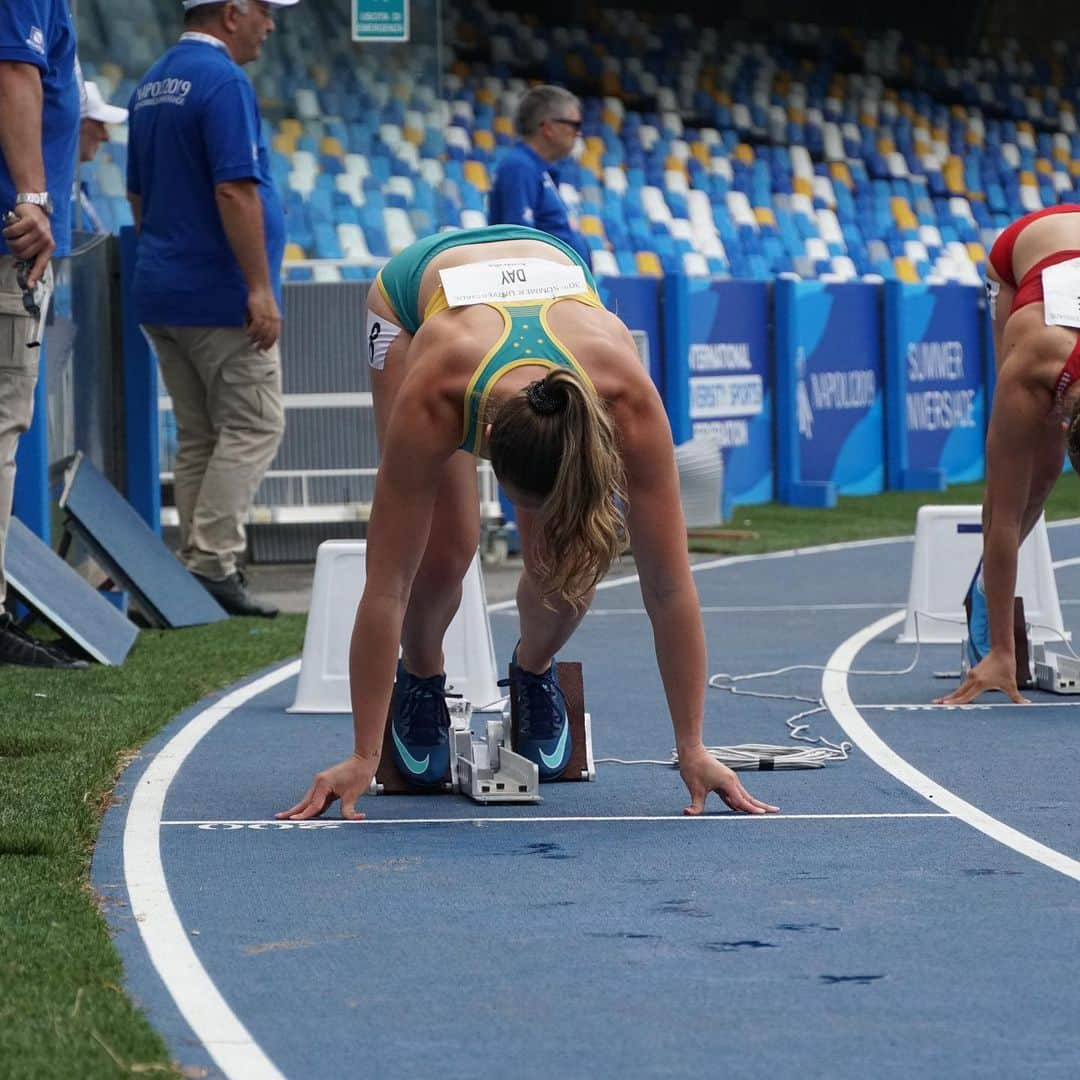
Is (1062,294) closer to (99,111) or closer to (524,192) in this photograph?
(524,192)

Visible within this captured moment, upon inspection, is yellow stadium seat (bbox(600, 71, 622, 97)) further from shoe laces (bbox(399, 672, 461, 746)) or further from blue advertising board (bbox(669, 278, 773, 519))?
shoe laces (bbox(399, 672, 461, 746))

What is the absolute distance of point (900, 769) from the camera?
5.45 m

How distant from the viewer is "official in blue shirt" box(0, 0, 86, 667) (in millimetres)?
6402

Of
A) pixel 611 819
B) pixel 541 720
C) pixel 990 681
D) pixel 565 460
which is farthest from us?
pixel 990 681

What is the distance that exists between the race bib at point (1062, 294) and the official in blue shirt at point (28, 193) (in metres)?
3.04

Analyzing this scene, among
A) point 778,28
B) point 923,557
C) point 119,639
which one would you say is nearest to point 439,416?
point 119,639

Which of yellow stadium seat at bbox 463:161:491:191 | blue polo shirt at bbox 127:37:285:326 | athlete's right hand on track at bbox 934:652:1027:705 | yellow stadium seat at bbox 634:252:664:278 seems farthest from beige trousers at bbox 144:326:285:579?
yellow stadium seat at bbox 463:161:491:191

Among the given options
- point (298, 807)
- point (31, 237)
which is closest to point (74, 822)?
point (298, 807)

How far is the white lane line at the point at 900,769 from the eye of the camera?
4.39 m

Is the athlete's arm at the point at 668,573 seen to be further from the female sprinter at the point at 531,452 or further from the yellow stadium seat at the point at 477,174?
the yellow stadium seat at the point at 477,174

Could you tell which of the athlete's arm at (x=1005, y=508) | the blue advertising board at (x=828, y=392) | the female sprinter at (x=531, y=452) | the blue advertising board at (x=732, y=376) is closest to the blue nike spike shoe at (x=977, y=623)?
the athlete's arm at (x=1005, y=508)

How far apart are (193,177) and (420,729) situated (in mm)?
4116

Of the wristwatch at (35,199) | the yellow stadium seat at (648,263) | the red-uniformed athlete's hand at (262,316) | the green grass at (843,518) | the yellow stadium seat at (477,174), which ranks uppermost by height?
the wristwatch at (35,199)

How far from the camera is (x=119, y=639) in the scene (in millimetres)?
7449
